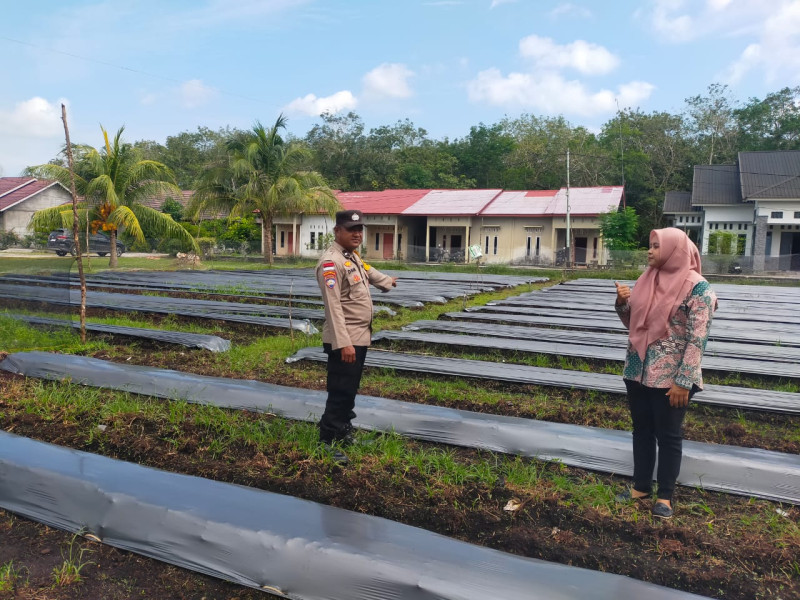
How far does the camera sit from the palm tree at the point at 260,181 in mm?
21969

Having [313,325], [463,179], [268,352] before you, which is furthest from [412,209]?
[268,352]

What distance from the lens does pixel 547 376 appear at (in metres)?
5.73

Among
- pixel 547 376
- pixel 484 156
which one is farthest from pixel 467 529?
pixel 484 156

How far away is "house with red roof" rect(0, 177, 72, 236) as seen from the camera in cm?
2941

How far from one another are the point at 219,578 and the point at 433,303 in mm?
10052

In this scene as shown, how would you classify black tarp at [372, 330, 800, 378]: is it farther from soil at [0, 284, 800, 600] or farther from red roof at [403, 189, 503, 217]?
red roof at [403, 189, 503, 217]

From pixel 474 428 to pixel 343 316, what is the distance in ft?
4.33

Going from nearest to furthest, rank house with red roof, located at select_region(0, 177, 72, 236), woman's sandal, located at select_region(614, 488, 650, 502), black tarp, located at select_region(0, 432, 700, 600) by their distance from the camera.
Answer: black tarp, located at select_region(0, 432, 700, 600), woman's sandal, located at select_region(614, 488, 650, 502), house with red roof, located at select_region(0, 177, 72, 236)

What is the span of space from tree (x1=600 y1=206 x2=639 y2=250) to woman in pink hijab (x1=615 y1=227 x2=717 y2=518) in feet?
75.7

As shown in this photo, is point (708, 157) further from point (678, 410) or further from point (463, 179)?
point (678, 410)

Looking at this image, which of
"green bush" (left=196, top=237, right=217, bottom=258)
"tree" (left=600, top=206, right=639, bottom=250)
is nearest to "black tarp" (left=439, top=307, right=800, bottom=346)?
"tree" (left=600, top=206, right=639, bottom=250)

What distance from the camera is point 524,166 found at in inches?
1471

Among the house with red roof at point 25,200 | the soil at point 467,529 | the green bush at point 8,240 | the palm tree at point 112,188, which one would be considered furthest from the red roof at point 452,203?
the soil at point 467,529

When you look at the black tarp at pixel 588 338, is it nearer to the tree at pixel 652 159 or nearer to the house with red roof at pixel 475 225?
the house with red roof at pixel 475 225
